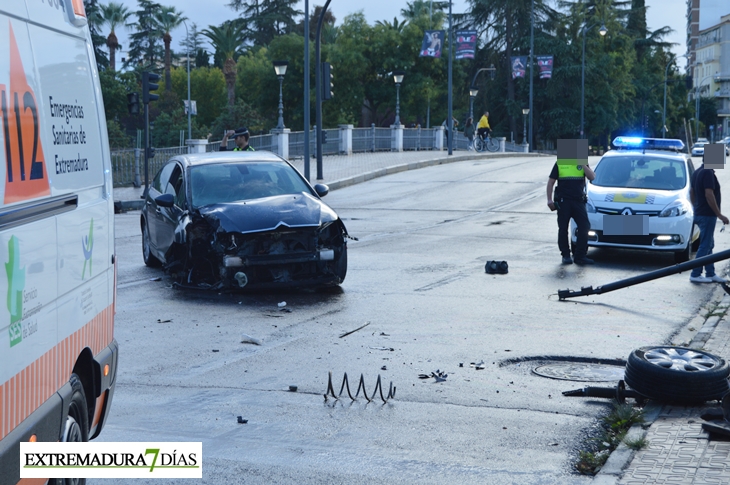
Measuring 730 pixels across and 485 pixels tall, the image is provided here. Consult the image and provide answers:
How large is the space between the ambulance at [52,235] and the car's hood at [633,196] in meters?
10.4

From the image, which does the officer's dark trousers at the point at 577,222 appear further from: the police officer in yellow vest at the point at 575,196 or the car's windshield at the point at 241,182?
the car's windshield at the point at 241,182

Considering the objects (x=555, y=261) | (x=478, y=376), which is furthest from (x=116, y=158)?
(x=478, y=376)

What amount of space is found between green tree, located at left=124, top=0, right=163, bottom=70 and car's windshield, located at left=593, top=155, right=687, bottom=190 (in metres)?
94.5

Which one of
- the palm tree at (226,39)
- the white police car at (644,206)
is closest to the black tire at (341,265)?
the white police car at (644,206)

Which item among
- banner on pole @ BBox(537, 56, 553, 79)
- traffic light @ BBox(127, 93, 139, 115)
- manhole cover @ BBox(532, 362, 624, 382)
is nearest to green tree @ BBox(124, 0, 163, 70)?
banner on pole @ BBox(537, 56, 553, 79)

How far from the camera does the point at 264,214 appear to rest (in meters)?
11.0

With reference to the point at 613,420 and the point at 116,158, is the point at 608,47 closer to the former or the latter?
the point at 116,158

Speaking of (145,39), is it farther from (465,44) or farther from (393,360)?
(393,360)

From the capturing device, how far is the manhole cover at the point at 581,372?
7422 millimetres

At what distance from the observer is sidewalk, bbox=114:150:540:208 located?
28.5 m

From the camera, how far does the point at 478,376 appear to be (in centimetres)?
739

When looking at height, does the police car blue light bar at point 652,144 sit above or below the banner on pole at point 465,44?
below

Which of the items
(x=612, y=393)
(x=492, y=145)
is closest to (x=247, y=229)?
(x=612, y=393)

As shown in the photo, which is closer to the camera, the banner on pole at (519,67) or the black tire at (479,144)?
the black tire at (479,144)
